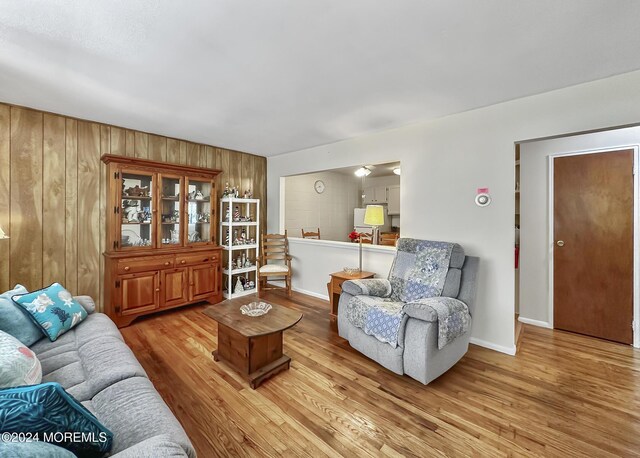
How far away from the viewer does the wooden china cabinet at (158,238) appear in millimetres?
3238

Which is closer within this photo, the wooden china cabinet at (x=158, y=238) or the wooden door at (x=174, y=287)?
the wooden china cabinet at (x=158, y=238)

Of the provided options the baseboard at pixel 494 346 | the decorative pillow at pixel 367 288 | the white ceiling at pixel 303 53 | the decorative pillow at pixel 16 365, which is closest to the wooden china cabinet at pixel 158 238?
the white ceiling at pixel 303 53

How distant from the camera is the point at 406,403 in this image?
6.33ft

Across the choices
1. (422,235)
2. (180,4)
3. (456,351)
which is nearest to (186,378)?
(456,351)

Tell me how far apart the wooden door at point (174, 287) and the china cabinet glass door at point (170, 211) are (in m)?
0.40

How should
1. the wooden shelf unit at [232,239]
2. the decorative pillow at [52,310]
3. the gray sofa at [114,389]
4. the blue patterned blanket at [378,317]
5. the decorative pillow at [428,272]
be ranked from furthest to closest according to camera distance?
1. the wooden shelf unit at [232,239]
2. the decorative pillow at [428,272]
3. the blue patterned blanket at [378,317]
4. the decorative pillow at [52,310]
5. the gray sofa at [114,389]

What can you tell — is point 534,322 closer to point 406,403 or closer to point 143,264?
point 406,403

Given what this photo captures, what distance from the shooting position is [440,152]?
3076mm

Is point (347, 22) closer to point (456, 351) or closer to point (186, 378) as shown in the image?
point (456, 351)

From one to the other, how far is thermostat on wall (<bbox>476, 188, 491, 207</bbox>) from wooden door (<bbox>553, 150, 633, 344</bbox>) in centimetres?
123

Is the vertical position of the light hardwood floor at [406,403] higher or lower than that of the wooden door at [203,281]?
lower

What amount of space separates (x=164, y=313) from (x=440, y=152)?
4002 mm

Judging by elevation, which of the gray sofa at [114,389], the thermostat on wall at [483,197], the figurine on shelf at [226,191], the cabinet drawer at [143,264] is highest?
the figurine on shelf at [226,191]

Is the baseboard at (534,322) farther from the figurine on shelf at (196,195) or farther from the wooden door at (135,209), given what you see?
the wooden door at (135,209)
